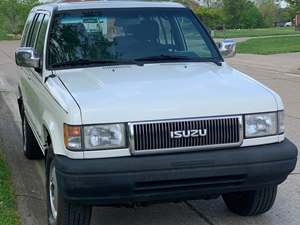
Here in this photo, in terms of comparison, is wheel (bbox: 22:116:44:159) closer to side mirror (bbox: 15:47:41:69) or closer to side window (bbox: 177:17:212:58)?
side mirror (bbox: 15:47:41:69)

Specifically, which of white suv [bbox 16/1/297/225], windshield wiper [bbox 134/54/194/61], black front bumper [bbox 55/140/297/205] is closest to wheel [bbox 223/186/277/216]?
white suv [bbox 16/1/297/225]

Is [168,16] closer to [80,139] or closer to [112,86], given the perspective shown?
[112,86]

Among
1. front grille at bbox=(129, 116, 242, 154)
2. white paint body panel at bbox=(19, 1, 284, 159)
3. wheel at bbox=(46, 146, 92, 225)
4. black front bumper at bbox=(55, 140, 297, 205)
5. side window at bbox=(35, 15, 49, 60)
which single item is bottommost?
wheel at bbox=(46, 146, 92, 225)

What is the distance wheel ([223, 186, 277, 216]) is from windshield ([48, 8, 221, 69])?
1.33 m

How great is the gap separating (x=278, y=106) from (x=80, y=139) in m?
1.50

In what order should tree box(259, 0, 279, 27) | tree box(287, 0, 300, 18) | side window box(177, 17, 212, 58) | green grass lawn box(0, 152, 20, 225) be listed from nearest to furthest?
green grass lawn box(0, 152, 20, 225) < side window box(177, 17, 212, 58) < tree box(287, 0, 300, 18) < tree box(259, 0, 279, 27)

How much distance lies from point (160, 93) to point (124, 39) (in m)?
1.27

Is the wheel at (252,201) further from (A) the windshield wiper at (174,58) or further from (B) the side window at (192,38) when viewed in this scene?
(B) the side window at (192,38)

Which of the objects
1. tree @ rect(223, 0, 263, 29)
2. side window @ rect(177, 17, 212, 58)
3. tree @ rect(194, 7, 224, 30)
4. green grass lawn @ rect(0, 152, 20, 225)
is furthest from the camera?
tree @ rect(223, 0, 263, 29)

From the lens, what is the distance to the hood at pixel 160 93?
3990 mm

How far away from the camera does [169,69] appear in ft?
16.4

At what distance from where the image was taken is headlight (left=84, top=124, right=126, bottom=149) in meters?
3.98

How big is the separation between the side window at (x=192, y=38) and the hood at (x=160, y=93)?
56cm

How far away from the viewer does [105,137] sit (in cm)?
399
